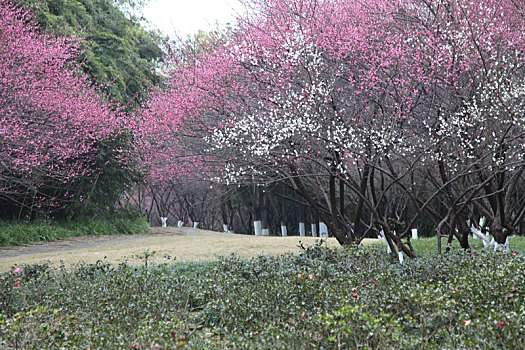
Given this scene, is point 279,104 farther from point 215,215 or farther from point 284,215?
point 215,215

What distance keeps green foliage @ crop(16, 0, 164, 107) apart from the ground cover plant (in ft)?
36.7

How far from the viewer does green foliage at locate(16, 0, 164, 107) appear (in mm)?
16516

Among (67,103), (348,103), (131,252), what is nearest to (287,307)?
(348,103)

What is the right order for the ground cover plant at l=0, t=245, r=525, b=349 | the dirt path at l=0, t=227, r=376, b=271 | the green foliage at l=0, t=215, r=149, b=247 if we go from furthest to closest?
the green foliage at l=0, t=215, r=149, b=247 < the dirt path at l=0, t=227, r=376, b=271 < the ground cover plant at l=0, t=245, r=525, b=349

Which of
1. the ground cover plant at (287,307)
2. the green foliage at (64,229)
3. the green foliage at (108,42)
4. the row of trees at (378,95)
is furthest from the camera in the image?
the green foliage at (108,42)

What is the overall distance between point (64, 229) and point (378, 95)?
38.0ft

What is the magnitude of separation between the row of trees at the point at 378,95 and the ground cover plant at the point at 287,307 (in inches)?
60.3

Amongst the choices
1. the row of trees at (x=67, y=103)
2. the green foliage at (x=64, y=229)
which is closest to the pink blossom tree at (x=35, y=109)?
the row of trees at (x=67, y=103)

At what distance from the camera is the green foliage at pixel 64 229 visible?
13766 millimetres

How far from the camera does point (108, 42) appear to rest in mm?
19234

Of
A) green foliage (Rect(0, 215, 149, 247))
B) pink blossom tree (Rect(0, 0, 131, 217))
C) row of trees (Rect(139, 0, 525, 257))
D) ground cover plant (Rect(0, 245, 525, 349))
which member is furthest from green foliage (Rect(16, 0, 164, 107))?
ground cover plant (Rect(0, 245, 525, 349))

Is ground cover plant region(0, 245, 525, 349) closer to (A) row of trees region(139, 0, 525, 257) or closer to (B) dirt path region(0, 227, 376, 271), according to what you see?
(A) row of trees region(139, 0, 525, 257)

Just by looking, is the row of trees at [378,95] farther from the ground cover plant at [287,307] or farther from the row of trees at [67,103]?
the row of trees at [67,103]

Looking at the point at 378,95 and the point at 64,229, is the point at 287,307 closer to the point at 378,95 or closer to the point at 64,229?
the point at 378,95
